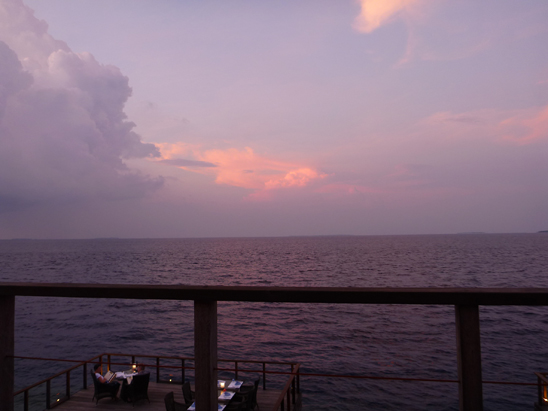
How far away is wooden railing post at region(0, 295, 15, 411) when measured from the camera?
98.3 inches

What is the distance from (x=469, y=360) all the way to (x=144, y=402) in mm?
9106

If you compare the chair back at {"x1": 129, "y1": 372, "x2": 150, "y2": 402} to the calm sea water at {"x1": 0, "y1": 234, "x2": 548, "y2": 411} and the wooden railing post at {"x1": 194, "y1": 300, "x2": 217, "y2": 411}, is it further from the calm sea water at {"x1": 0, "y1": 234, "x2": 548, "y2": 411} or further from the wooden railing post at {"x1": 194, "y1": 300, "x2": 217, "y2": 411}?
the wooden railing post at {"x1": 194, "y1": 300, "x2": 217, "y2": 411}

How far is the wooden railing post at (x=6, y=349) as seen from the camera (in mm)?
2498

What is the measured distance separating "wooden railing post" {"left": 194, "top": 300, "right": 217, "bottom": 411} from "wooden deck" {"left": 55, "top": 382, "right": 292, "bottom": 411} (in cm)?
707

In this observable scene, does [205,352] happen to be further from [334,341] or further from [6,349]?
[334,341]

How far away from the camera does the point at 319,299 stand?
1922 millimetres

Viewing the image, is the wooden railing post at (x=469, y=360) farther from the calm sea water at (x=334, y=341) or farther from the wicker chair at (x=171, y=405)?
the calm sea water at (x=334, y=341)

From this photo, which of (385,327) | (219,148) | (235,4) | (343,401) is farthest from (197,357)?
(219,148)

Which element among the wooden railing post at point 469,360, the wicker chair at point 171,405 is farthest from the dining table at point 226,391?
the wooden railing post at point 469,360

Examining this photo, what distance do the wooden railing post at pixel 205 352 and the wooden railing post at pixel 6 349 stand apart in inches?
55.7

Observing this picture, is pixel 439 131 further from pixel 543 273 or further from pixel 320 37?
pixel 320 37

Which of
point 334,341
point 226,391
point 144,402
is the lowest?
point 334,341

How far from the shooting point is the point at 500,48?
47.8m

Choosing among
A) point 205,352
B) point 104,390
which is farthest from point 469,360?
point 104,390
